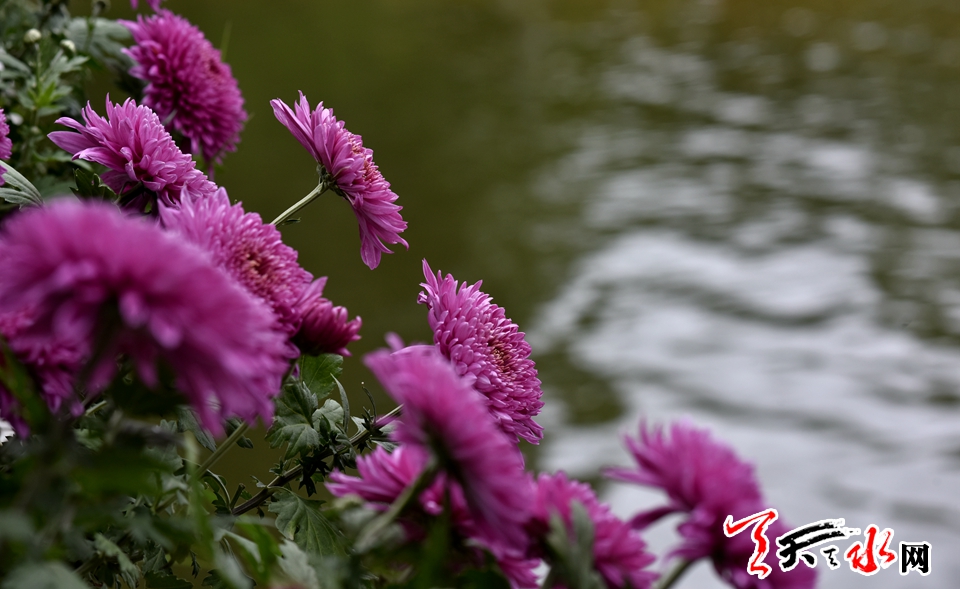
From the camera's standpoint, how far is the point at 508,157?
137 inches

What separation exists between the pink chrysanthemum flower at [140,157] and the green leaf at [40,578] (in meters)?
0.20

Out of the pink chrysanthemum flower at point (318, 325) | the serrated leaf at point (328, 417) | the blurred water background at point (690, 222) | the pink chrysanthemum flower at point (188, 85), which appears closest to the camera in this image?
the pink chrysanthemum flower at point (318, 325)

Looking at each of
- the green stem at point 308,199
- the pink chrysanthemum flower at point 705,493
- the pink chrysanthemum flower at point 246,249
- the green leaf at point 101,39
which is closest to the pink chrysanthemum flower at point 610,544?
the pink chrysanthemum flower at point 705,493

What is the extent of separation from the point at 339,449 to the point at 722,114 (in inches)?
146

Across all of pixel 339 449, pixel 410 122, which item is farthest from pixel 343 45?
pixel 339 449

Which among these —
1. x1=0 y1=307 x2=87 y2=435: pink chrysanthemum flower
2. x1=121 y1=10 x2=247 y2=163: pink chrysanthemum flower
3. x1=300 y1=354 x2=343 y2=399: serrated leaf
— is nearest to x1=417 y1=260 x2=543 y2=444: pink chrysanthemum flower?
x1=300 y1=354 x2=343 y2=399: serrated leaf

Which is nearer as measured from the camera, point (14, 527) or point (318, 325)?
point (14, 527)

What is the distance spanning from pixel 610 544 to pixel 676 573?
0.02 metres

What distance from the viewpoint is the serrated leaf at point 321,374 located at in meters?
0.44

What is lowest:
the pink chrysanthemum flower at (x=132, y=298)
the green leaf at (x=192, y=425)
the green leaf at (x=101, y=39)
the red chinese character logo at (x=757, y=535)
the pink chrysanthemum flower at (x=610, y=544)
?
the pink chrysanthemum flower at (x=132, y=298)

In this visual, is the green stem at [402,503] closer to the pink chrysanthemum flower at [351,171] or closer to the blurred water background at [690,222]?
the pink chrysanthemum flower at [351,171]

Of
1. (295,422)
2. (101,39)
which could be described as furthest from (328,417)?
(101,39)

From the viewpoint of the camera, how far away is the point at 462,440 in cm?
26

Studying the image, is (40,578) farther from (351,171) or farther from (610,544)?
(351,171)
